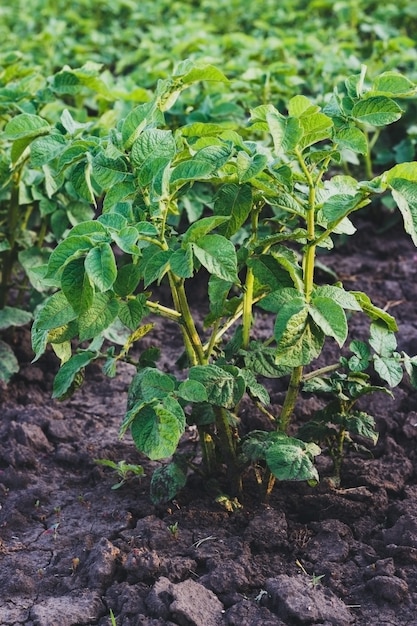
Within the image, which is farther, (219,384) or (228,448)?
(228,448)

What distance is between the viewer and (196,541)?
2387 mm

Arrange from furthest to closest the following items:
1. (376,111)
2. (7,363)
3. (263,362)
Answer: (7,363) → (263,362) → (376,111)

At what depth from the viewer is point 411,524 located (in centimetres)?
235

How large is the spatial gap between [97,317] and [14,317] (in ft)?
4.04

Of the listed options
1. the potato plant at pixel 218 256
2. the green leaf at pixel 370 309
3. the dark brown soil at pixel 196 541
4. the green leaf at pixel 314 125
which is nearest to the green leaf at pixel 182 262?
the potato plant at pixel 218 256

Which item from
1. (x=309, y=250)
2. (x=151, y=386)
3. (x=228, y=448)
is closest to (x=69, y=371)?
(x=151, y=386)

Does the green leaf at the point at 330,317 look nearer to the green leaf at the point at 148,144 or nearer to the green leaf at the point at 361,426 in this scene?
the green leaf at the point at 361,426

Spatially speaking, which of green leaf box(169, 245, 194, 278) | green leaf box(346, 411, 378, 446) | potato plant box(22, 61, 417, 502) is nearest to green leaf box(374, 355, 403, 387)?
potato plant box(22, 61, 417, 502)

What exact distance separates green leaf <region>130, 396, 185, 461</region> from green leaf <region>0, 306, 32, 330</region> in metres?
1.19

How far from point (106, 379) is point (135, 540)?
3.54 feet

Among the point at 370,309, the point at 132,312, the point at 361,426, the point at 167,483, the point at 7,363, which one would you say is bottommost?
the point at 7,363

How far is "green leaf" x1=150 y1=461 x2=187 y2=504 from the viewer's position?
7.98 ft

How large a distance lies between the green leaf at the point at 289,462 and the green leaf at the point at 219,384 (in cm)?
15

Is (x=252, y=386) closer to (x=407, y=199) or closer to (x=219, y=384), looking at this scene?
(x=219, y=384)
